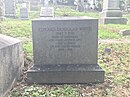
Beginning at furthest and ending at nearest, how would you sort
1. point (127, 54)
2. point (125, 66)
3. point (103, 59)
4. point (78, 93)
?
point (127, 54) → point (103, 59) → point (125, 66) → point (78, 93)

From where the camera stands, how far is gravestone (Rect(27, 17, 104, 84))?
521 centimetres

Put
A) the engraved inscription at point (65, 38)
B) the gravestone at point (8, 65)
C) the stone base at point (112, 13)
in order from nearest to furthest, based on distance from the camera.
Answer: the gravestone at point (8, 65) < the engraved inscription at point (65, 38) < the stone base at point (112, 13)

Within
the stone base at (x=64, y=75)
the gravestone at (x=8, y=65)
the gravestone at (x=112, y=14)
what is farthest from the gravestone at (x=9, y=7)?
the stone base at (x=64, y=75)

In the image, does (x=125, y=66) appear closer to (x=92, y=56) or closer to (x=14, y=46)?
(x=92, y=56)

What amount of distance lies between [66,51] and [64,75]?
0.51 m

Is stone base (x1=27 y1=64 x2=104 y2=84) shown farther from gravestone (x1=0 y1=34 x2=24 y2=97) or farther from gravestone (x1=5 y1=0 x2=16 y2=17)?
gravestone (x1=5 y1=0 x2=16 y2=17)

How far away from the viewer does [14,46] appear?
5086mm

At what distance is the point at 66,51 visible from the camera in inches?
215

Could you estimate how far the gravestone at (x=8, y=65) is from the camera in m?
4.27

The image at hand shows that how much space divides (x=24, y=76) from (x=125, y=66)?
242 cm

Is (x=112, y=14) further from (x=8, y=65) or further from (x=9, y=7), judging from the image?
(x=8, y=65)

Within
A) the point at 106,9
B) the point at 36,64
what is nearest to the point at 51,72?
→ the point at 36,64

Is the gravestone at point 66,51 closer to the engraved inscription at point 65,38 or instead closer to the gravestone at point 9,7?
the engraved inscription at point 65,38

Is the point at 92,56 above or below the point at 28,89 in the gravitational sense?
above
